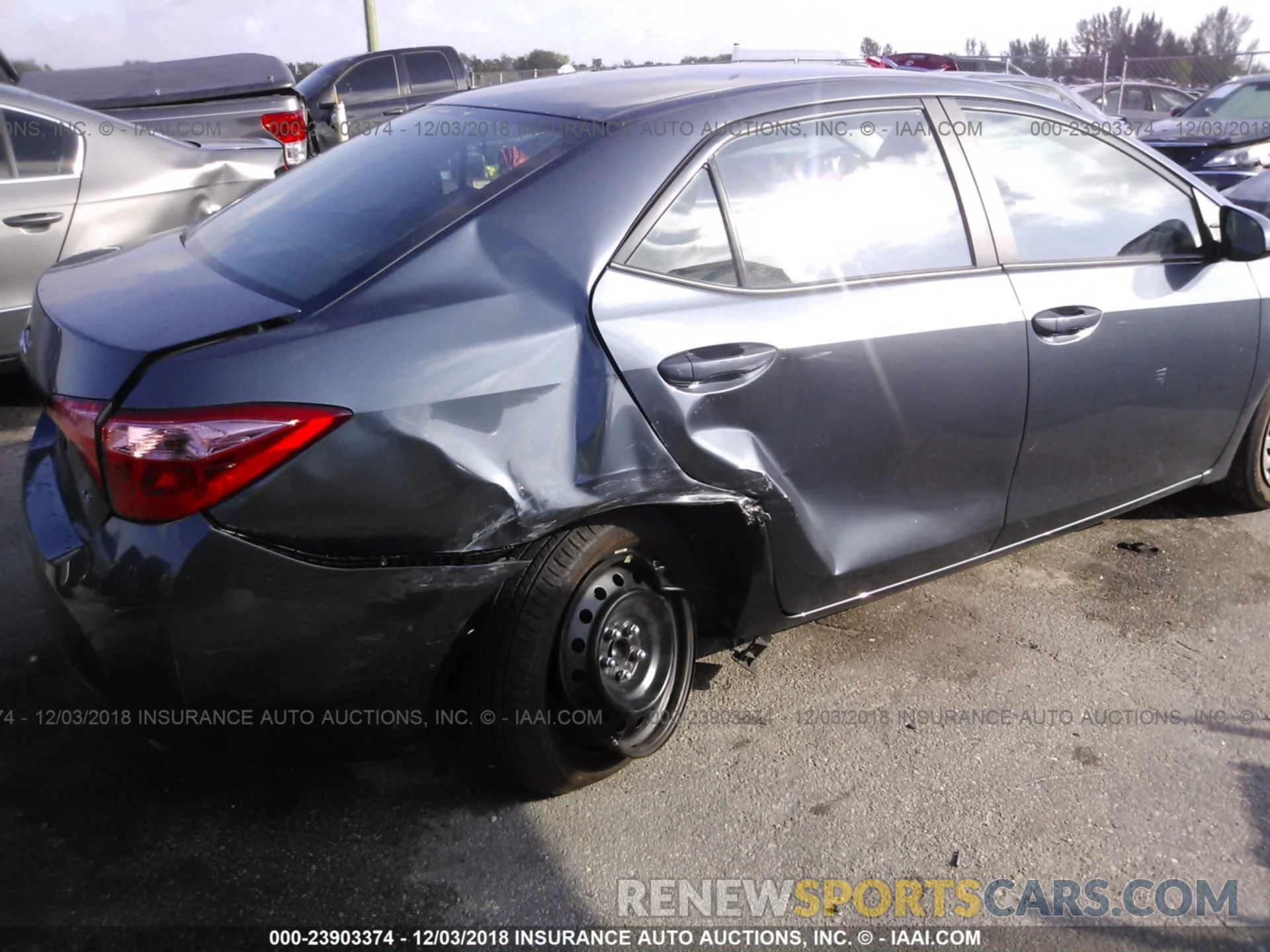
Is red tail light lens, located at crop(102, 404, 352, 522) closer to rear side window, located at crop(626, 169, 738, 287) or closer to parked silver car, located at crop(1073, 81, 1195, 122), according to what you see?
rear side window, located at crop(626, 169, 738, 287)

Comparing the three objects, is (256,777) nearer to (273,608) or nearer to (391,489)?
(273,608)

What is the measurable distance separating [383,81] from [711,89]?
1242 centimetres

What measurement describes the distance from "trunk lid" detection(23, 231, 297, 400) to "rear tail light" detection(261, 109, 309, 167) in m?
4.89

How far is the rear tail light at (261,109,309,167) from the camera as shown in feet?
24.2

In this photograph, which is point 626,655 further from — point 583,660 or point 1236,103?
point 1236,103

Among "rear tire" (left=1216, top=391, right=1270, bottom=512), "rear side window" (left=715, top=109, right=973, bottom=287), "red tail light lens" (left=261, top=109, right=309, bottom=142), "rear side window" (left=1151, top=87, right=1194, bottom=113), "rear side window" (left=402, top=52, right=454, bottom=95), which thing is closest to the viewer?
"rear side window" (left=715, top=109, right=973, bottom=287)

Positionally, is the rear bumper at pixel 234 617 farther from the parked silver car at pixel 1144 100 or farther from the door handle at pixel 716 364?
the parked silver car at pixel 1144 100

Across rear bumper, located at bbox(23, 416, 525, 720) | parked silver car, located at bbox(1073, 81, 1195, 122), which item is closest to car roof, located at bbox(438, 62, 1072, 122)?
rear bumper, located at bbox(23, 416, 525, 720)

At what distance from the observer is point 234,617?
6.71 ft

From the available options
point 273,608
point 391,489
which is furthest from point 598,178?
point 273,608

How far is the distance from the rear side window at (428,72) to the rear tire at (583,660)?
13.2 m

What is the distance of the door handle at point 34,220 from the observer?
4930mm

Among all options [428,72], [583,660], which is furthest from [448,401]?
[428,72]

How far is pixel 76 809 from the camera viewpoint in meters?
2.48
